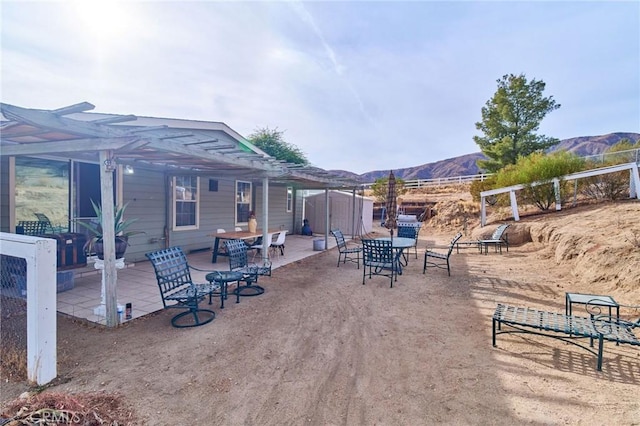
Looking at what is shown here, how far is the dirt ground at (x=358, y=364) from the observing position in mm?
2230

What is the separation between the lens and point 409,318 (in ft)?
13.7

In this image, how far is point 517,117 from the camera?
65.4ft

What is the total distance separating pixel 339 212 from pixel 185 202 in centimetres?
798

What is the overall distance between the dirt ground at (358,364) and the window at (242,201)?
5217mm

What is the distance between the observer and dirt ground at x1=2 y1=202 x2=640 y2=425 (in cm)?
223

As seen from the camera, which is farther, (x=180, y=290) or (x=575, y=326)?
(x=180, y=290)

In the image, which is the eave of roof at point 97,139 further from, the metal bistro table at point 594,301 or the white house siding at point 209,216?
the metal bistro table at point 594,301

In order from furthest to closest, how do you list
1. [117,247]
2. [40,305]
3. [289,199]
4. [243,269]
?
[289,199] < [243,269] < [117,247] < [40,305]

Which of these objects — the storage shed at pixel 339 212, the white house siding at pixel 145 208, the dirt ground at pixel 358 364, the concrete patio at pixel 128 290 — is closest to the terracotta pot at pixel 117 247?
the concrete patio at pixel 128 290

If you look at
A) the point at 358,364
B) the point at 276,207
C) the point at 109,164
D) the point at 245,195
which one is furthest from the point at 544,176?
the point at 109,164

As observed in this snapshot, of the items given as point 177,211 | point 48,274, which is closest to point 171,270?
point 48,274

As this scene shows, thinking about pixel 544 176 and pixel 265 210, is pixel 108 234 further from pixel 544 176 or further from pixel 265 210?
pixel 544 176

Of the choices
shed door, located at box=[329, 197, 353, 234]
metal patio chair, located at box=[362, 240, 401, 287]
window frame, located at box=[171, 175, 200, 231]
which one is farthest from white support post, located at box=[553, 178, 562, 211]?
window frame, located at box=[171, 175, 200, 231]

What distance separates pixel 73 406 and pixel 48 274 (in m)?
1.04
